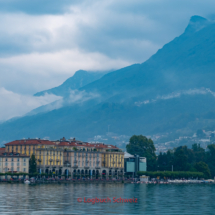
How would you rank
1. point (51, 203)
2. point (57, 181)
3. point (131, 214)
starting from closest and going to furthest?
point (131, 214)
point (51, 203)
point (57, 181)

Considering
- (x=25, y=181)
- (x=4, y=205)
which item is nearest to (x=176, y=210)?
(x=4, y=205)

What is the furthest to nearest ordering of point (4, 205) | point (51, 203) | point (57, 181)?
point (57, 181) → point (51, 203) → point (4, 205)

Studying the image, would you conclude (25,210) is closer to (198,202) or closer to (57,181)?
(198,202)

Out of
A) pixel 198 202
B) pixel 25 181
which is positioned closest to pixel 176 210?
pixel 198 202

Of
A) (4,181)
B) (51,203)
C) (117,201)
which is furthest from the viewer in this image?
(4,181)

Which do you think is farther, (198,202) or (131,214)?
(198,202)

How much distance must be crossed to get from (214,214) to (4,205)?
36227 millimetres

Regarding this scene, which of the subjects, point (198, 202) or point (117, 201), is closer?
point (117, 201)

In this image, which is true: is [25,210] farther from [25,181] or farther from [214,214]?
[25,181]

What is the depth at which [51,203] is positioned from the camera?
331ft

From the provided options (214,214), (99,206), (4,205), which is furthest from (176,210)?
(4,205)

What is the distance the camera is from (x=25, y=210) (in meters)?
88.4

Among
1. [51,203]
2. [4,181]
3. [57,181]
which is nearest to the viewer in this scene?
[51,203]

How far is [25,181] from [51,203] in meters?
87.1
